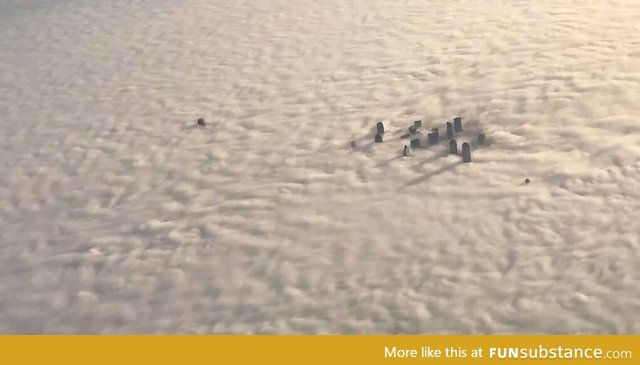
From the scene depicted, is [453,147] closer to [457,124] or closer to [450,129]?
[450,129]

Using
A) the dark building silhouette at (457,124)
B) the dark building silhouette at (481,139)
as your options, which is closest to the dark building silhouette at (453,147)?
the dark building silhouette at (481,139)

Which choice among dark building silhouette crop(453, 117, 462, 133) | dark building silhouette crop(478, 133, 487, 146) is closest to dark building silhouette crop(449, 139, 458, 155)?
dark building silhouette crop(478, 133, 487, 146)

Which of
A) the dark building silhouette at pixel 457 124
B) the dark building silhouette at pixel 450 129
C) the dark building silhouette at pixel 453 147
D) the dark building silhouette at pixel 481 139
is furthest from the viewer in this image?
the dark building silhouette at pixel 457 124

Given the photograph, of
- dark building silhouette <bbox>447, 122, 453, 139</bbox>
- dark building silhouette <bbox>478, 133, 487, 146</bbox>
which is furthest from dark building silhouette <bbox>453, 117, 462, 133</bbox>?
dark building silhouette <bbox>478, 133, 487, 146</bbox>

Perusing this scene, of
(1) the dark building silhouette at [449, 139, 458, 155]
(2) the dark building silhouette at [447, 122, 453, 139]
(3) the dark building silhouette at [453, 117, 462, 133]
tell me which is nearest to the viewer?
(1) the dark building silhouette at [449, 139, 458, 155]

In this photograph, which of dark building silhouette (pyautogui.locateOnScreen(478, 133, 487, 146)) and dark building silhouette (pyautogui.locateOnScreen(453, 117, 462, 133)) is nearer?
dark building silhouette (pyautogui.locateOnScreen(478, 133, 487, 146))

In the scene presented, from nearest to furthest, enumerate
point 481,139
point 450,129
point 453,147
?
1. point 453,147
2. point 481,139
3. point 450,129

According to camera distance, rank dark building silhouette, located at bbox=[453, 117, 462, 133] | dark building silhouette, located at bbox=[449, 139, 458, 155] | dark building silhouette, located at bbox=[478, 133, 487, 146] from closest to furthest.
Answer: dark building silhouette, located at bbox=[449, 139, 458, 155]
dark building silhouette, located at bbox=[478, 133, 487, 146]
dark building silhouette, located at bbox=[453, 117, 462, 133]

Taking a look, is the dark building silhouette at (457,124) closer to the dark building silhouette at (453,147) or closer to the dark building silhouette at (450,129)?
the dark building silhouette at (450,129)

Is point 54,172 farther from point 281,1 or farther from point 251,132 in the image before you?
point 281,1

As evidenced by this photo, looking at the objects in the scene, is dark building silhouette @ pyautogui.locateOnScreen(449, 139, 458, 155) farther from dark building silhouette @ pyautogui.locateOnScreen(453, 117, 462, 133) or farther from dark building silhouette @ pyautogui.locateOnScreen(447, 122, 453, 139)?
dark building silhouette @ pyautogui.locateOnScreen(453, 117, 462, 133)

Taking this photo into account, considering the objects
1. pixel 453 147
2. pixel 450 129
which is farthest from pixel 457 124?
pixel 453 147
